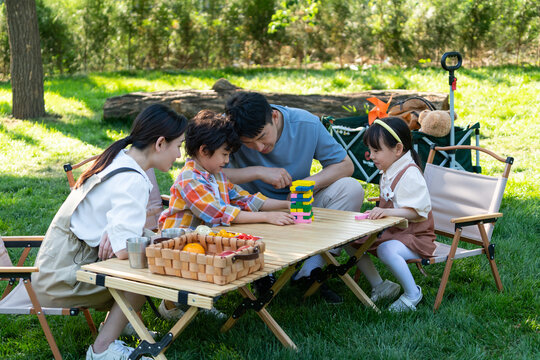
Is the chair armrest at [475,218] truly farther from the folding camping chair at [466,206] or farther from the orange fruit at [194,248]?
the orange fruit at [194,248]

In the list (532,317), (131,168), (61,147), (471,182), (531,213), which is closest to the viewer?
(131,168)

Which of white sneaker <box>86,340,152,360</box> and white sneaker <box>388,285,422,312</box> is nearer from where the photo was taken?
white sneaker <box>86,340,152,360</box>

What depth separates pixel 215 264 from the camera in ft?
7.60

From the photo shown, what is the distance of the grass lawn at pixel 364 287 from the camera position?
10.4ft

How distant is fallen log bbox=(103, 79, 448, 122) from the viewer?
8.54 metres

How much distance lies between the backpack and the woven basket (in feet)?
12.9

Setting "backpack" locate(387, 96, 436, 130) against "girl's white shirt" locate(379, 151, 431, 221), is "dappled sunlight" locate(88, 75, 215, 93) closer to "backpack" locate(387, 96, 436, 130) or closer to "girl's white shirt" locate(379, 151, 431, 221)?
"backpack" locate(387, 96, 436, 130)

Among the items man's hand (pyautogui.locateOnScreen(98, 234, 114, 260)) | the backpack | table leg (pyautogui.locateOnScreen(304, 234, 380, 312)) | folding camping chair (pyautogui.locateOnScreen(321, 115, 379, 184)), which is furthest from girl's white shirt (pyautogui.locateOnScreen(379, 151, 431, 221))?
the backpack

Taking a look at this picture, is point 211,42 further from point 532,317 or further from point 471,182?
point 532,317

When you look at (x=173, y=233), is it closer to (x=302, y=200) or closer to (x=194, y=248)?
(x=194, y=248)

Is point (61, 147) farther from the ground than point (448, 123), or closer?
closer

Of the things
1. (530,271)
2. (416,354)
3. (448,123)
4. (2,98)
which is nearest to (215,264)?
(416,354)

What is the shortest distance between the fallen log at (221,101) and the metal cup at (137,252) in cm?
589

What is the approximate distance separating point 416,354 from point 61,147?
19.9 ft
